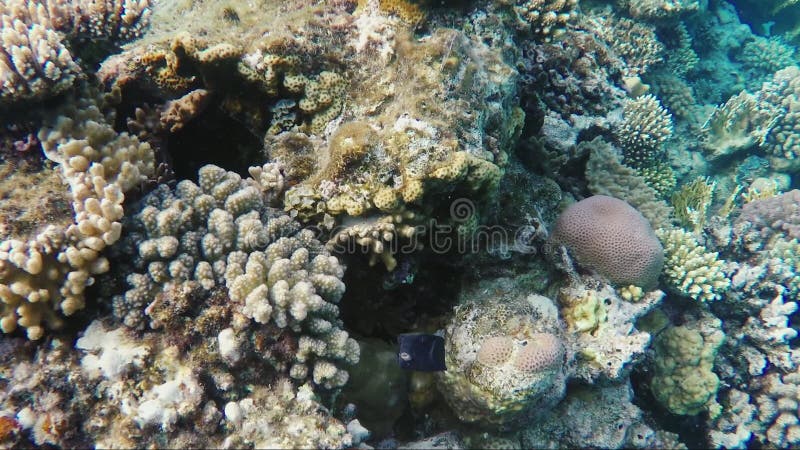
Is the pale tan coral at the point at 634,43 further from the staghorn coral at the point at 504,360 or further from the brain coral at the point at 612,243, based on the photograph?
the staghorn coral at the point at 504,360

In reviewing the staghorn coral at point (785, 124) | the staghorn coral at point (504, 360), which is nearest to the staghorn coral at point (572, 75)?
the staghorn coral at point (504, 360)

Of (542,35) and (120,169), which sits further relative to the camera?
(542,35)

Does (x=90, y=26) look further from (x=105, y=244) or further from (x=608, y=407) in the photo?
(x=608, y=407)

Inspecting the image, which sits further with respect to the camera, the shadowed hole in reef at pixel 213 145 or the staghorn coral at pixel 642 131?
the staghorn coral at pixel 642 131

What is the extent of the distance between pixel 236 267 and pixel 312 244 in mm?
563

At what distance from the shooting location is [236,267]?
2744 mm

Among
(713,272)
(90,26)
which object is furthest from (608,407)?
(90,26)

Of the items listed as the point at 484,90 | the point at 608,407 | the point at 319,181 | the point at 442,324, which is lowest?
the point at 608,407

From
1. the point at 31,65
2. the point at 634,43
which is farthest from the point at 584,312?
the point at 634,43

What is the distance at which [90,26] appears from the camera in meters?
3.72

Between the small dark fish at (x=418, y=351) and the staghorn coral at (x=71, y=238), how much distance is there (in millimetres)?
2033

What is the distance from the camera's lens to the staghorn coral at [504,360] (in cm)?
330

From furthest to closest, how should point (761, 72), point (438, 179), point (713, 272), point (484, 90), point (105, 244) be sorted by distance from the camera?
point (761, 72) < point (713, 272) < point (484, 90) < point (438, 179) < point (105, 244)

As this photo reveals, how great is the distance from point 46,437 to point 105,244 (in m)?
1.08
